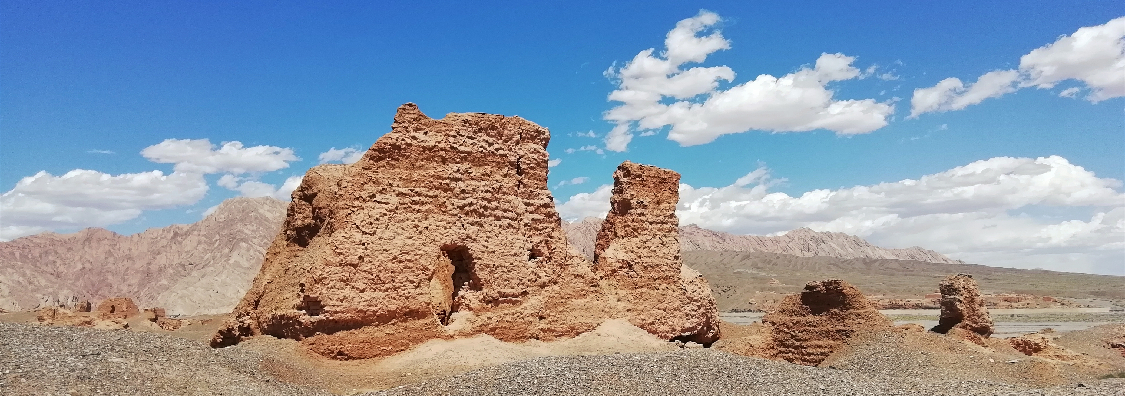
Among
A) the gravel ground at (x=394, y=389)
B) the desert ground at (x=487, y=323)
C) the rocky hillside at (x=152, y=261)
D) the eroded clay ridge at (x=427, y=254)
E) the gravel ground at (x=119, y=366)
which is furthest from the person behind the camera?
the rocky hillside at (x=152, y=261)

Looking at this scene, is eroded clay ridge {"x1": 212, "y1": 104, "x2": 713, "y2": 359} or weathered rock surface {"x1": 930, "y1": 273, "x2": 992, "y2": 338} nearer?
eroded clay ridge {"x1": 212, "y1": 104, "x2": 713, "y2": 359}

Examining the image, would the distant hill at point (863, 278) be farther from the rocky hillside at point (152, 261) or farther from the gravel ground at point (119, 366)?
Result: the gravel ground at point (119, 366)

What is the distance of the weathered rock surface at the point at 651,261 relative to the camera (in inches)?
661

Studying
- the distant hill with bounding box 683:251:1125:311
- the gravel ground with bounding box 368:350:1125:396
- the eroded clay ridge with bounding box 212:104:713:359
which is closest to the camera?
the gravel ground with bounding box 368:350:1125:396

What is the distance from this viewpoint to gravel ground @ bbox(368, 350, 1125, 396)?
10883mm

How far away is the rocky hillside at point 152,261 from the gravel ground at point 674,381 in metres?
54.8

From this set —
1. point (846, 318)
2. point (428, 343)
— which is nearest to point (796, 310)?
point (846, 318)

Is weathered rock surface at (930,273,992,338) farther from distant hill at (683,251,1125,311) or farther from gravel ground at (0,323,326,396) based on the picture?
distant hill at (683,251,1125,311)

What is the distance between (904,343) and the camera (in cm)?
1816

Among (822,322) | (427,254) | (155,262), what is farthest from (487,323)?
(155,262)

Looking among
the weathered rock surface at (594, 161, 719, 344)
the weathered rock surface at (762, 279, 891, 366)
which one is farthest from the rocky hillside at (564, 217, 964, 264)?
the weathered rock surface at (594, 161, 719, 344)

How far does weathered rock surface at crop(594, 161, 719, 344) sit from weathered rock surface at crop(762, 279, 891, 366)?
3.10 m

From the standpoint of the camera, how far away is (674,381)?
1173 cm

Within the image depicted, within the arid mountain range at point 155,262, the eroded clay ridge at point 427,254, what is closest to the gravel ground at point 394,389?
the eroded clay ridge at point 427,254
